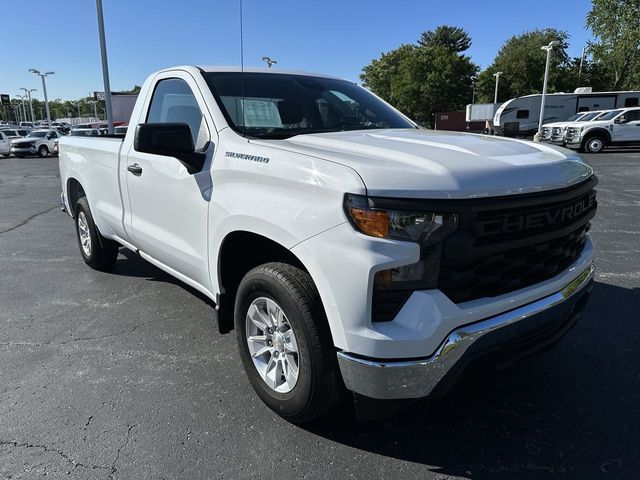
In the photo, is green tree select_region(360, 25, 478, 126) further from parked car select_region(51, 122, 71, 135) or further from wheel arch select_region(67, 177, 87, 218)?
wheel arch select_region(67, 177, 87, 218)

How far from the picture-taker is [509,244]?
7.09ft

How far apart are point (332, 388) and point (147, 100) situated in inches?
110

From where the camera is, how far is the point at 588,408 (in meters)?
2.77

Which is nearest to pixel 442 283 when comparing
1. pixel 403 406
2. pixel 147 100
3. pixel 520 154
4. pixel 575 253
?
pixel 403 406

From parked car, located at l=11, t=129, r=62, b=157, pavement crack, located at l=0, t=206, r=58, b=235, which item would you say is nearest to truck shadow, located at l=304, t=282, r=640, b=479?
pavement crack, located at l=0, t=206, r=58, b=235

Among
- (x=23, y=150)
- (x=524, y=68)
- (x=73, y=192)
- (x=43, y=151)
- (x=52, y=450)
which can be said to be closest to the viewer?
(x=52, y=450)

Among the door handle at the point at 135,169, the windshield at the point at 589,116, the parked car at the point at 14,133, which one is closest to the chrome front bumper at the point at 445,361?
the door handle at the point at 135,169

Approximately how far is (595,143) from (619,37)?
1246 inches

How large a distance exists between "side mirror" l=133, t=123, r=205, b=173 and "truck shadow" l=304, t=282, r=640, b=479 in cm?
171

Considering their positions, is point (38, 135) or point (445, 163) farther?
point (38, 135)

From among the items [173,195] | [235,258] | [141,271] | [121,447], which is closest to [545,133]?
[141,271]

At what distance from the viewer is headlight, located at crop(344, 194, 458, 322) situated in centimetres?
198

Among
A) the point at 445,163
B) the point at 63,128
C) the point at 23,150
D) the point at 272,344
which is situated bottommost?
the point at 23,150

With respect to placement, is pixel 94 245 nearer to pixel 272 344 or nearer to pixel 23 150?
pixel 272 344
